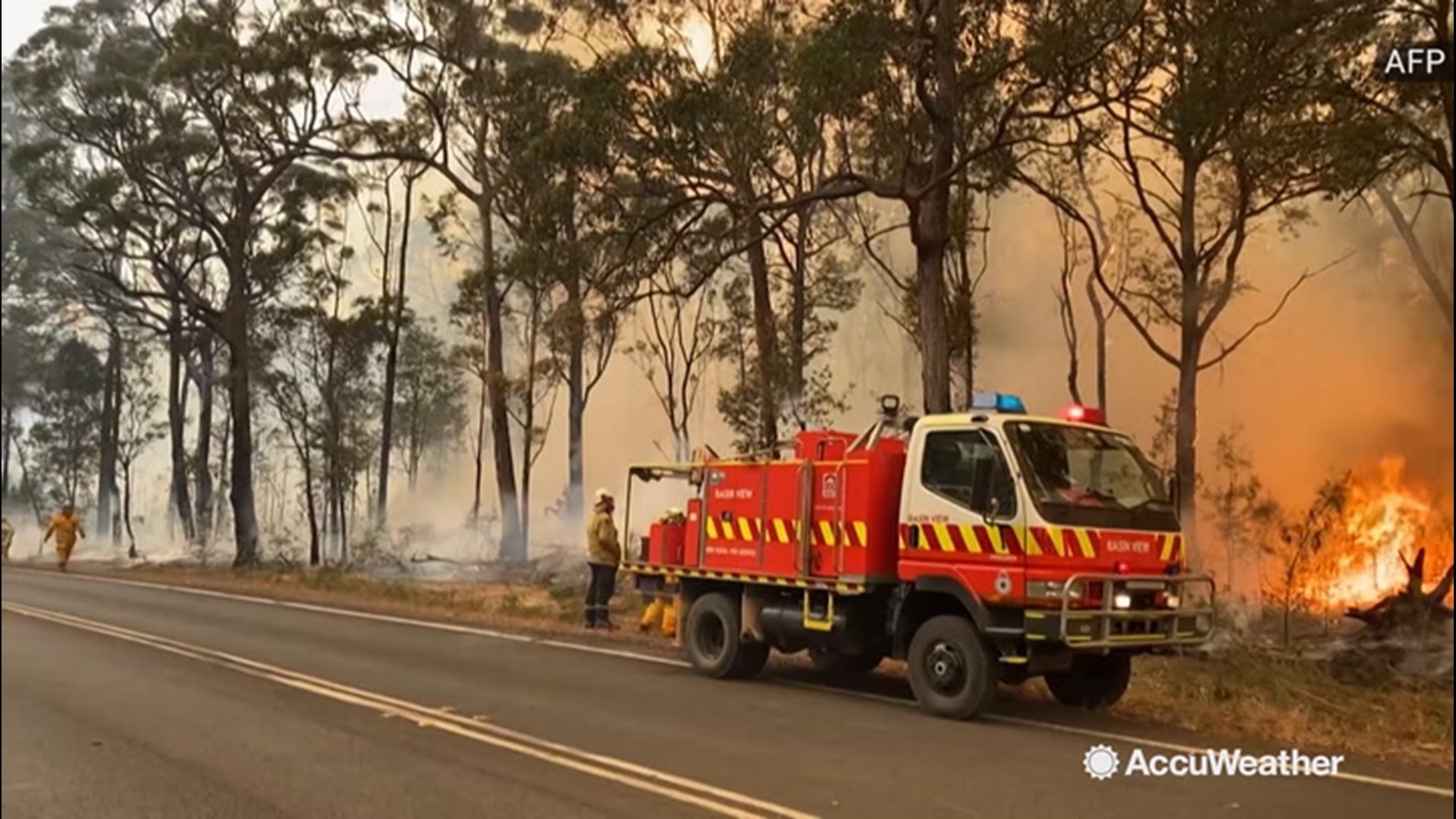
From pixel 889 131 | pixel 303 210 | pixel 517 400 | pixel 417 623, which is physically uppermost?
pixel 303 210

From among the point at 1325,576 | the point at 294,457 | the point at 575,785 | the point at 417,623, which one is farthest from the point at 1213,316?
the point at 294,457

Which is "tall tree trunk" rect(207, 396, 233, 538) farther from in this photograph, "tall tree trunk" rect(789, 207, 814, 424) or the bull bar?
the bull bar

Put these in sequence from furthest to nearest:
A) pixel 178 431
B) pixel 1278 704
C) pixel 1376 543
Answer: pixel 178 431, pixel 1376 543, pixel 1278 704

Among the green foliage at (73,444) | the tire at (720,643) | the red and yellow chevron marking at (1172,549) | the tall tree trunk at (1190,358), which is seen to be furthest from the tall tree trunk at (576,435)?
the red and yellow chevron marking at (1172,549)

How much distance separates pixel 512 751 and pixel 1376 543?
6.61 meters

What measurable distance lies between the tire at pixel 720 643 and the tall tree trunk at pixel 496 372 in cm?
1990

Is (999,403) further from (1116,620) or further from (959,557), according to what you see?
(1116,620)

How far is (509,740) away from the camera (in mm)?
7844

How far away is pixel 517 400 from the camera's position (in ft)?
118

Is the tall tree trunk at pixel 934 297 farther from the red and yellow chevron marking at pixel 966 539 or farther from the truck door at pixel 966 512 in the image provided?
the red and yellow chevron marking at pixel 966 539

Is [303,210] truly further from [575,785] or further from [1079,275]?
[575,785]


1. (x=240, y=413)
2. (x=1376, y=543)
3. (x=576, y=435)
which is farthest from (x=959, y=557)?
(x=240, y=413)

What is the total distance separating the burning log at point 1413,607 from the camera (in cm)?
612

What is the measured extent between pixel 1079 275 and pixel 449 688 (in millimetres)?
17681
